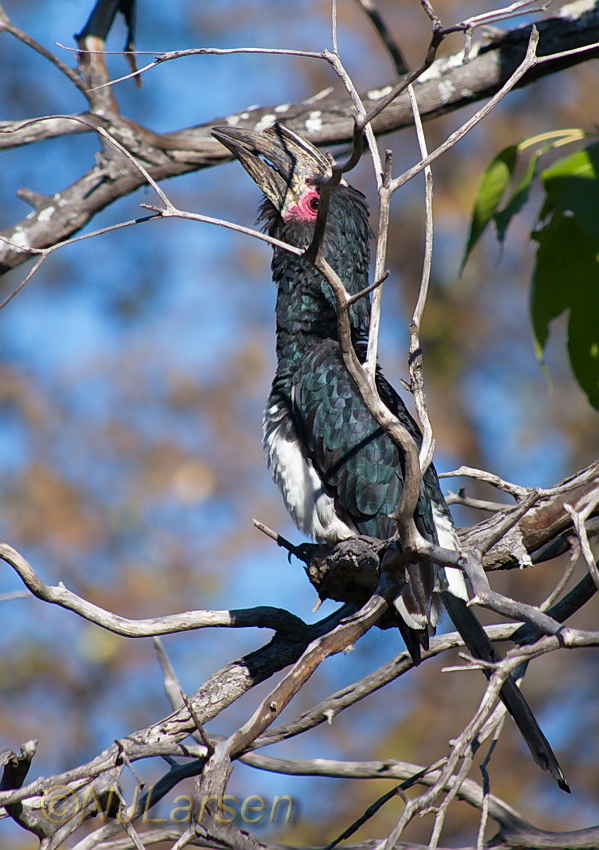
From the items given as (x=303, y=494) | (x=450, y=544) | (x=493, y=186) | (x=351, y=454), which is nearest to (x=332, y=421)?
(x=351, y=454)

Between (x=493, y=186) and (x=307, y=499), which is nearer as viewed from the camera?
(x=307, y=499)

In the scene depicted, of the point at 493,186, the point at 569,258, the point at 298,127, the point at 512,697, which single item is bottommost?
the point at 512,697

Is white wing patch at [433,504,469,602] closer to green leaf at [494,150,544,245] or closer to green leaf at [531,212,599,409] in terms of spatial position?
green leaf at [531,212,599,409]

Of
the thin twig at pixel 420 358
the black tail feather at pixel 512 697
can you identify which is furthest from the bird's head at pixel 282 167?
the black tail feather at pixel 512 697

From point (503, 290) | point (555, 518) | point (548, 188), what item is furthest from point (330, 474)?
point (503, 290)

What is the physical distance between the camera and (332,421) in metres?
3.34

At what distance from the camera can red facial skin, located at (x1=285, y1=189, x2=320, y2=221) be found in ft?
13.1

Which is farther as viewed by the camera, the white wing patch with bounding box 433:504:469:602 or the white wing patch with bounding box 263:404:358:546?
the white wing patch with bounding box 263:404:358:546

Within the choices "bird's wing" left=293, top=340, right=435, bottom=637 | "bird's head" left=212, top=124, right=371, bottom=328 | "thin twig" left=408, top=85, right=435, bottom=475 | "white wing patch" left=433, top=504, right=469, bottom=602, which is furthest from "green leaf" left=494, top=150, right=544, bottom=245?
"thin twig" left=408, top=85, right=435, bottom=475

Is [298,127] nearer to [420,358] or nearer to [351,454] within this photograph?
[351,454]

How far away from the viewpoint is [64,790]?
2232mm

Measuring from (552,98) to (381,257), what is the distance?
9.66 metres

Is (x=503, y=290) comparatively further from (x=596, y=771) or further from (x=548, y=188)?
(x=548, y=188)

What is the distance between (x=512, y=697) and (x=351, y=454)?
102 cm
